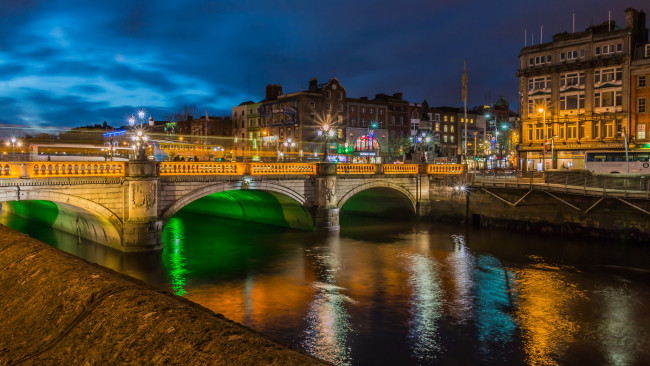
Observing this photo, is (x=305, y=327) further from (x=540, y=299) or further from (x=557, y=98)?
(x=557, y=98)

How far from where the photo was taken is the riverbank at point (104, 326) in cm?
459

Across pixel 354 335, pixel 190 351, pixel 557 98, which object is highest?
pixel 557 98

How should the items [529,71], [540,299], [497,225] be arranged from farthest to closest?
[529,71] < [497,225] < [540,299]

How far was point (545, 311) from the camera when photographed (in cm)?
1994

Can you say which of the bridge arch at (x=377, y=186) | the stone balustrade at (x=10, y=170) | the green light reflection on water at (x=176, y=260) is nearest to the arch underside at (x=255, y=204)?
the green light reflection on water at (x=176, y=260)

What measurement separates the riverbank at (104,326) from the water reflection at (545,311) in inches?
516

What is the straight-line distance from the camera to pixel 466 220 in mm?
43938

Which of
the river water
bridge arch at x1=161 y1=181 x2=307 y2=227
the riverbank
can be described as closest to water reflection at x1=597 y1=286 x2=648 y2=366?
the river water

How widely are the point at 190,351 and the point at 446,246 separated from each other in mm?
31240

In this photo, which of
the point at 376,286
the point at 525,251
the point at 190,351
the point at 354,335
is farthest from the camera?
the point at 525,251

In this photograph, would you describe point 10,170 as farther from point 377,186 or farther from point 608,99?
point 608,99

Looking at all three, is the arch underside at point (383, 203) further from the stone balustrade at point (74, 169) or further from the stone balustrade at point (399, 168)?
the stone balustrade at point (74, 169)

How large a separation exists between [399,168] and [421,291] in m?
22.3

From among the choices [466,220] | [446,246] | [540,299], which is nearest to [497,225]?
[466,220]
